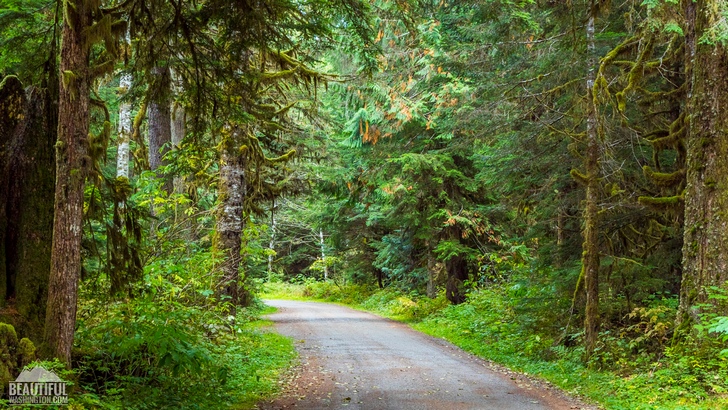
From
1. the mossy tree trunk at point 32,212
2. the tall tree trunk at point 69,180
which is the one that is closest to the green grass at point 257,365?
the tall tree trunk at point 69,180

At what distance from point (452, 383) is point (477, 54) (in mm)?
8427

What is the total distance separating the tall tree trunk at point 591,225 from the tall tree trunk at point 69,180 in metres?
8.83

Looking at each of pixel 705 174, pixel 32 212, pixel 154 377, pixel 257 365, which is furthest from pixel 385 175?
pixel 32 212

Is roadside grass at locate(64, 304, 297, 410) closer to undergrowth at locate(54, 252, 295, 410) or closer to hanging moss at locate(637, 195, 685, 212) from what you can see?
undergrowth at locate(54, 252, 295, 410)

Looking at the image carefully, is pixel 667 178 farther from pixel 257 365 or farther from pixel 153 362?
pixel 153 362

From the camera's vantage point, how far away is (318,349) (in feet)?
44.6

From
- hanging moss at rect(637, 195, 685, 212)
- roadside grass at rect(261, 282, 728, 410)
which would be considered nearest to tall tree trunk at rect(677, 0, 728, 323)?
hanging moss at rect(637, 195, 685, 212)

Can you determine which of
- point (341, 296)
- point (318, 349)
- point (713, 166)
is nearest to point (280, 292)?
point (341, 296)

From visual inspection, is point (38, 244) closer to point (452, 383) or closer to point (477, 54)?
point (452, 383)

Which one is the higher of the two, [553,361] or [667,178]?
[667,178]

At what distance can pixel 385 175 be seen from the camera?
21078 millimetres

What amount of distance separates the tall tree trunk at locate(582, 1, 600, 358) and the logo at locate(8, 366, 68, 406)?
29.7ft

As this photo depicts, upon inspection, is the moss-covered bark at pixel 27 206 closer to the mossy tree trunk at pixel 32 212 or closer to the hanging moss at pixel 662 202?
the mossy tree trunk at pixel 32 212

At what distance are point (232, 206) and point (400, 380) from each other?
636cm
